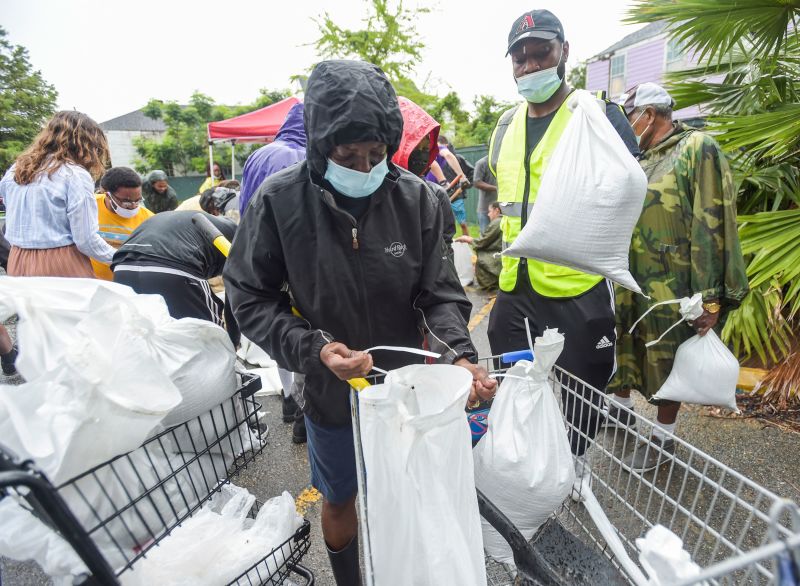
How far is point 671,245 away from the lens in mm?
2422

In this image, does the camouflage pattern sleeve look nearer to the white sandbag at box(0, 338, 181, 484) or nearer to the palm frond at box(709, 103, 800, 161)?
the palm frond at box(709, 103, 800, 161)

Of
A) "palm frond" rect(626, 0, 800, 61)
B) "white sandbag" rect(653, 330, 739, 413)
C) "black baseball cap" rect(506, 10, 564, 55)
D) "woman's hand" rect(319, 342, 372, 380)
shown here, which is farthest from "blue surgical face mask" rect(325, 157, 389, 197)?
"palm frond" rect(626, 0, 800, 61)

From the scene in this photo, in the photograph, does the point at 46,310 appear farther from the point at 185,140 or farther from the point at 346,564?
the point at 185,140

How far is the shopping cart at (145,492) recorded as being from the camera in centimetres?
89

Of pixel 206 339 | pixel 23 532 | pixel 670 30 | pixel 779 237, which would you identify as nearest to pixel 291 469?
pixel 206 339

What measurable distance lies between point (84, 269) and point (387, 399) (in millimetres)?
3224

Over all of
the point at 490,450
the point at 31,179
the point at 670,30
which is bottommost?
the point at 490,450

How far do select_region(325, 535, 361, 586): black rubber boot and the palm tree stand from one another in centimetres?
291

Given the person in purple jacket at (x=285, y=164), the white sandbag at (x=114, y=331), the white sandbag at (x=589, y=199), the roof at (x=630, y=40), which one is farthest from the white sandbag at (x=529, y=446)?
the roof at (x=630, y=40)

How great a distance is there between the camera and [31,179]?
311 cm

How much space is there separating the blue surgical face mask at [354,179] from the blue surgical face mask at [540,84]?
1036 mm

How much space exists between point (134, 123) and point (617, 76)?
4800 centimetres

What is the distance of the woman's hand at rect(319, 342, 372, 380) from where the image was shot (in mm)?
1252

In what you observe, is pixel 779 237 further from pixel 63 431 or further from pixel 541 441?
pixel 63 431
